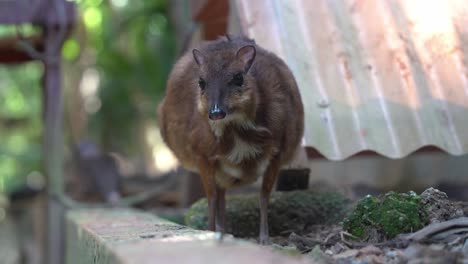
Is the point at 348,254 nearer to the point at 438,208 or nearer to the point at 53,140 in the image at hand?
the point at 438,208

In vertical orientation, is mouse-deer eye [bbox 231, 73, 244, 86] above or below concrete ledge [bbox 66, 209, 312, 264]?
above

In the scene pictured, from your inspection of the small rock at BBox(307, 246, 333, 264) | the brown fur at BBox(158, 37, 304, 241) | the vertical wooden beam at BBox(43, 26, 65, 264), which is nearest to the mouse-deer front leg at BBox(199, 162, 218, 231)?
the brown fur at BBox(158, 37, 304, 241)

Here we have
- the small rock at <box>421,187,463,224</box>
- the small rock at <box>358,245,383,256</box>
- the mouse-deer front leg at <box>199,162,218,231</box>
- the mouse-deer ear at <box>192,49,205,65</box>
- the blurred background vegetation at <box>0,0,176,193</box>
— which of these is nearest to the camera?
the small rock at <box>358,245,383,256</box>

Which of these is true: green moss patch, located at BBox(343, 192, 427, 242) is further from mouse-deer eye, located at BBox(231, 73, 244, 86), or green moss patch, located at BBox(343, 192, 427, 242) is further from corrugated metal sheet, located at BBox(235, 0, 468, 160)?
corrugated metal sheet, located at BBox(235, 0, 468, 160)

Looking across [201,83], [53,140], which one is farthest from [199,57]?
[53,140]

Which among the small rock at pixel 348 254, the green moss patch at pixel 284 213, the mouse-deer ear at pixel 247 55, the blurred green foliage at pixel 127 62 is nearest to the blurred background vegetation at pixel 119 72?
the blurred green foliage at pixel 127 62
